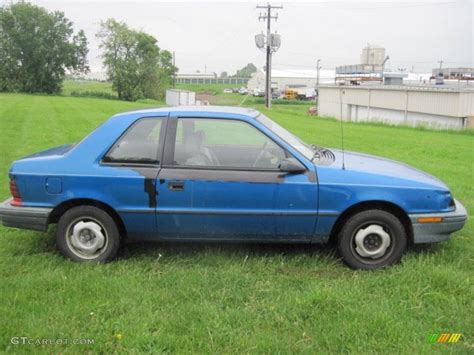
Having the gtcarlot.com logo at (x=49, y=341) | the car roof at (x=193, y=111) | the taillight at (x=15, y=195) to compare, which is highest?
the car roof at (x=193, y=111)

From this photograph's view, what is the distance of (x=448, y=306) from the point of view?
12.7 feet

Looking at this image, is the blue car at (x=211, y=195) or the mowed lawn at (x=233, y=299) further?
the blue car at (x=211, y=195)

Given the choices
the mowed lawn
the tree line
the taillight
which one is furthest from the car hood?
the tree line

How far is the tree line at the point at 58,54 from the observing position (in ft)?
215

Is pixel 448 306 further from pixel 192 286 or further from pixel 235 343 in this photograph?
pixel 192 286

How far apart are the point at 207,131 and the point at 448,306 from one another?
2583mm

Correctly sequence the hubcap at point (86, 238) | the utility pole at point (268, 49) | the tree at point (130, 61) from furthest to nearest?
the tree at point (130, 61), the utility pole at point (268, 49), the hubcap at point (86, 238)

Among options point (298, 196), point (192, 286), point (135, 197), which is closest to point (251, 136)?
point (298, 196)

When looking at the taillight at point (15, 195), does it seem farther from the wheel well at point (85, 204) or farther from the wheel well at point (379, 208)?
the wheel well at point (379, 208)

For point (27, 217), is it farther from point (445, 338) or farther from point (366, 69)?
point (366, 69)

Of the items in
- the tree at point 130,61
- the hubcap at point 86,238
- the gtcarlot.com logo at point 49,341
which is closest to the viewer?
the gtcarlot.com logo at point 49,341

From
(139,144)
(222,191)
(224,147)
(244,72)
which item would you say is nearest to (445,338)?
(222,191)

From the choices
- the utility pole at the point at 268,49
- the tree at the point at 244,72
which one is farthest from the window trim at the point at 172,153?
the tree at the point at 244,72

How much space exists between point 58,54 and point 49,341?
69.5 meters
